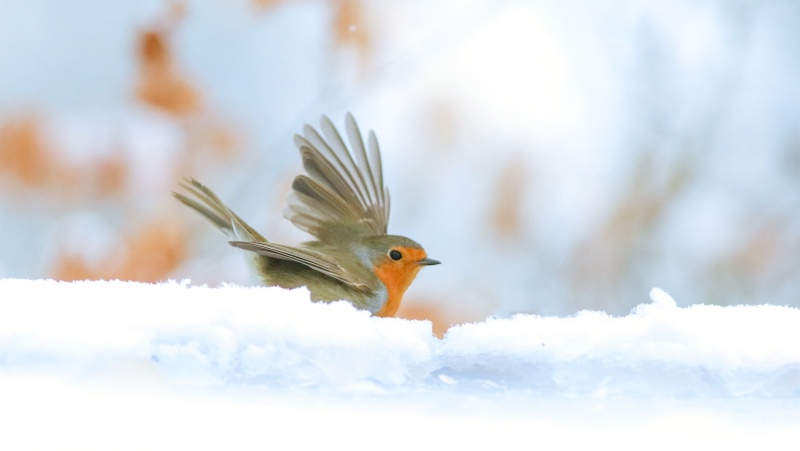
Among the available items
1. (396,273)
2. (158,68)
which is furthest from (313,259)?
(158,68)

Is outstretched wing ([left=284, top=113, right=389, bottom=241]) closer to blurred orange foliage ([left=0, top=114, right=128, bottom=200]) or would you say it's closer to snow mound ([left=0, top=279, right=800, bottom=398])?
snow mound ([left=0, top=279, right=800, bottom=398])

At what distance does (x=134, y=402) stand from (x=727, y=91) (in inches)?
57.6

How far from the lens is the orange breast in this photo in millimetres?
1071

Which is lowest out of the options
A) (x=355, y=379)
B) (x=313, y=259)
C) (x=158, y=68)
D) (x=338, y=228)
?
(x=355, y=379)

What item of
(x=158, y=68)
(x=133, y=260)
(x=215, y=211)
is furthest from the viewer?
(x=158, y=68)

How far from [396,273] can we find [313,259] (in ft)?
0.51

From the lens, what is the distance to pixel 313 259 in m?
0.96

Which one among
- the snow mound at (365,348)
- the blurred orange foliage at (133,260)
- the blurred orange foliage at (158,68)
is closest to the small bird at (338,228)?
the snow mound at (365,348)

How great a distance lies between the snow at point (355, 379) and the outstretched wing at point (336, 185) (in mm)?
399

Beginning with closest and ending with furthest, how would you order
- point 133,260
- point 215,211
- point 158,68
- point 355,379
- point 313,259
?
1. point 355,379
2. point 313,259
3. point 215,211
4. point 133,260
5. point 158,68

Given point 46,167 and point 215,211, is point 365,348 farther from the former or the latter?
point 46,167

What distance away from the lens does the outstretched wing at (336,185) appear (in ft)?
3.64

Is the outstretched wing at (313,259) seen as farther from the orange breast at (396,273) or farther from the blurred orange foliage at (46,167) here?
the blurred orange foliage at (46,167)

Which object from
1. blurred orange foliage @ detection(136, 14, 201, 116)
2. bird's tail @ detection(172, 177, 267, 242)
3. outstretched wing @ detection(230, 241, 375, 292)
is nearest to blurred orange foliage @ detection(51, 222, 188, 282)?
blurred orange foliage @ detection(136, 14, 201, 116)
